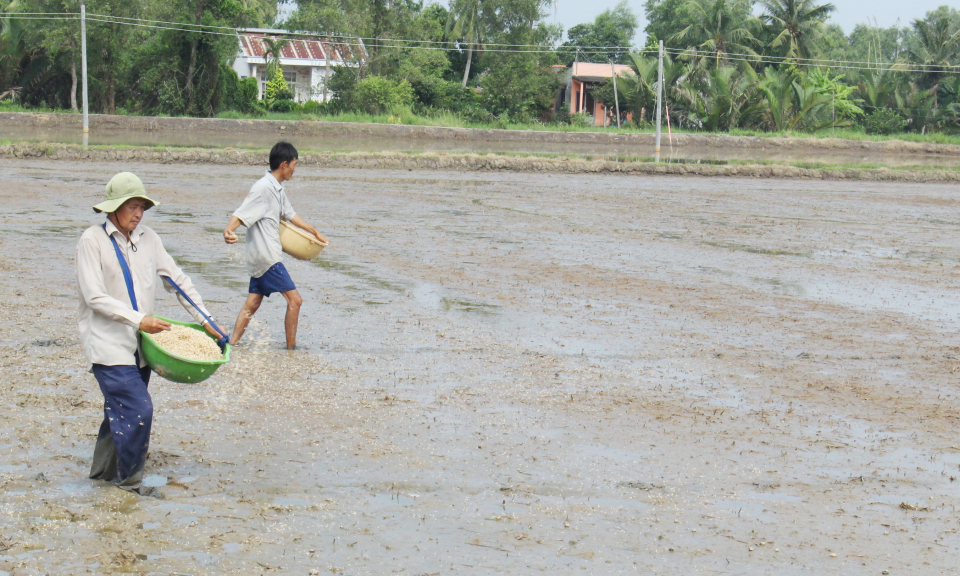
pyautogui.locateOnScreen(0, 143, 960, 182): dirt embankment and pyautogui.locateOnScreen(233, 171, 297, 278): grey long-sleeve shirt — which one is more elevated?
pyautogui.locateOnScreen(0, 143, 960, 182): dirt embankment

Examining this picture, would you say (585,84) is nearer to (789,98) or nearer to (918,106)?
(789,98)

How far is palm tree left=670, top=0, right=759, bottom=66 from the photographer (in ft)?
169

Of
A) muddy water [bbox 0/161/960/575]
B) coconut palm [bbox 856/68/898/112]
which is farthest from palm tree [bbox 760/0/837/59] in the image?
muddy water [bbox 0/161/960/575]

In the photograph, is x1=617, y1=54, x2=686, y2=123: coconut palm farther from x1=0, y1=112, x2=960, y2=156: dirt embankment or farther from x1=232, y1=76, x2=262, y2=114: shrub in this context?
x1=232, y1=76, x2=262, y2=114: shrub

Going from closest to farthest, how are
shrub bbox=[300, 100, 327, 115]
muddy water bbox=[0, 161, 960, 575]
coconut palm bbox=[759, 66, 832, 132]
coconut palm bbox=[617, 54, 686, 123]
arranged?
muddy water bbox=[0, 161, 960, 575] < coconut palm bbox=[759, 66, 832, 132] < coconut palm bbox=[617, 54, 686, 123] < shrub bbox=[300, 100, 327, 115]

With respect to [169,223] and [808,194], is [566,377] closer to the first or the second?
[169,223]

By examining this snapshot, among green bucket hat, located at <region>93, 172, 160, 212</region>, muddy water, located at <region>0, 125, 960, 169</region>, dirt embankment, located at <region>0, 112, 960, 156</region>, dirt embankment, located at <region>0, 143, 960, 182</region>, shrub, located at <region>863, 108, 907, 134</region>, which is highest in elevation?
shrub, located at <region>863, 108, 907, 134</region>

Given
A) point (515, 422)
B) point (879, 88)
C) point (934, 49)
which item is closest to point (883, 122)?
point (879, 88)

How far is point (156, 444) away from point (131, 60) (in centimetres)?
4540

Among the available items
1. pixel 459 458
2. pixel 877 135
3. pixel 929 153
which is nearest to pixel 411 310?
pixel 459 458

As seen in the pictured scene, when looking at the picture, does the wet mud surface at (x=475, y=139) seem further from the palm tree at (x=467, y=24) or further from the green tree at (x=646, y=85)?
the palm tree at (x=467, y=24)

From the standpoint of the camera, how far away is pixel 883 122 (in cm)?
5069

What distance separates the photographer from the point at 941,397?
6.52 m

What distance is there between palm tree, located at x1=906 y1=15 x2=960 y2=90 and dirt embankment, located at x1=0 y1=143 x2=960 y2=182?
24.7 m
